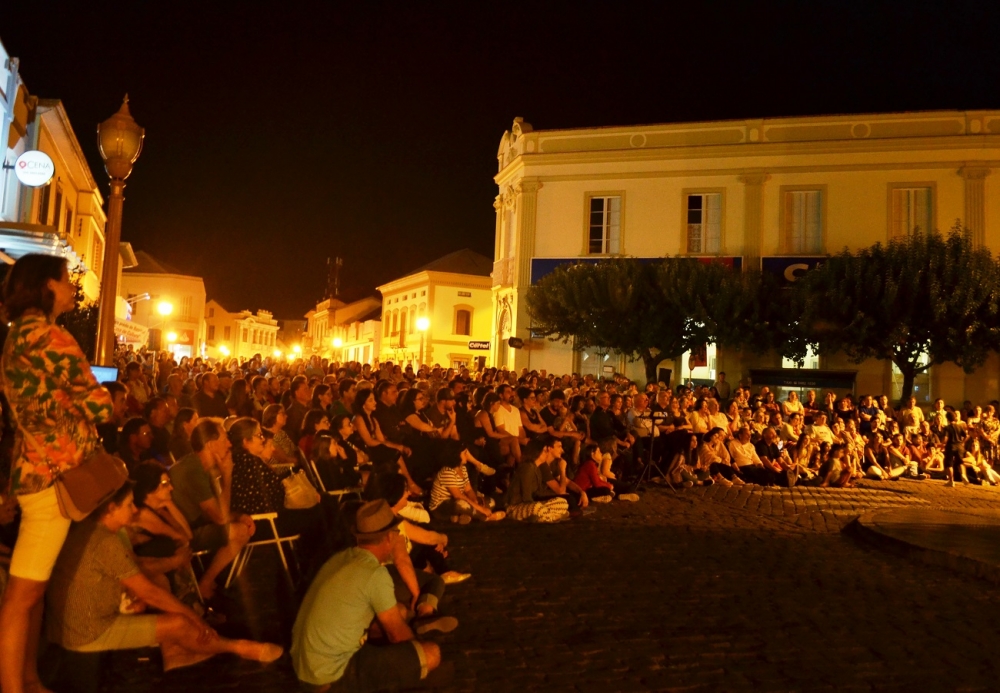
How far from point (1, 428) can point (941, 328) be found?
76.9ft

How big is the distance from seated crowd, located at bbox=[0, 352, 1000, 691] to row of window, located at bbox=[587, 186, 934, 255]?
412 inches

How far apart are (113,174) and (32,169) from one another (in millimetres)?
13139

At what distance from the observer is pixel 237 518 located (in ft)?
19.8

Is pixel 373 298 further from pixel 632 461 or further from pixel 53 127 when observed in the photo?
pixel 632 461

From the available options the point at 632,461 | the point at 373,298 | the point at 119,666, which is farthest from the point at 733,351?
the point at 373,298

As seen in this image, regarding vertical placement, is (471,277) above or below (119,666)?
above

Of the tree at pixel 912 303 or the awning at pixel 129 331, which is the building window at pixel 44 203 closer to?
the awning at pixel 129 331

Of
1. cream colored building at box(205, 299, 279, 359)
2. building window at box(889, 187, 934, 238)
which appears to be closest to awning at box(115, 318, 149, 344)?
building window at box(889, 187, 934, 238)

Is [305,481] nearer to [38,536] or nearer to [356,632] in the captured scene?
[356,632]

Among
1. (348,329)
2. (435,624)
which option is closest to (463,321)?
(348,329)

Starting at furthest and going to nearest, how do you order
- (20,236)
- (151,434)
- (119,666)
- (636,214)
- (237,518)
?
(636,214)
(20,236)
(151,434)
(237,518)
(119,666)

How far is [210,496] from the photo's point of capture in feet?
19.8

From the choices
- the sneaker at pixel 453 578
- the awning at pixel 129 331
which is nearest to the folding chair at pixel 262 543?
the sneaker at pixel 453 578

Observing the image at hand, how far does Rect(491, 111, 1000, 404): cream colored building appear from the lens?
86.9 feet
